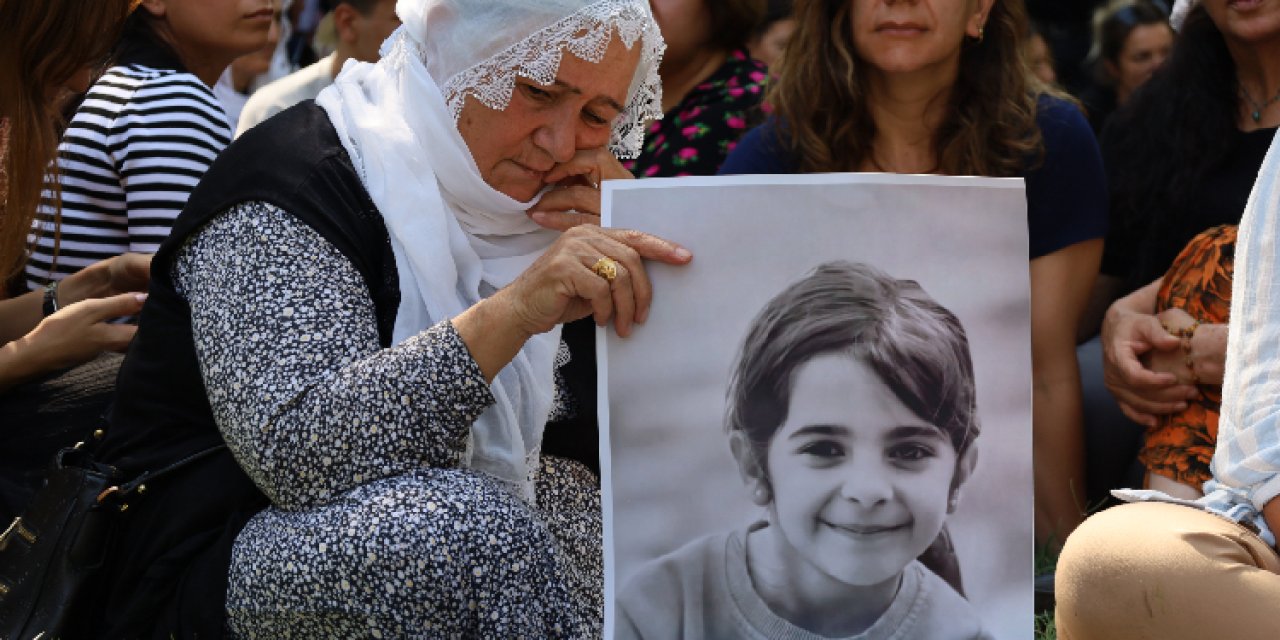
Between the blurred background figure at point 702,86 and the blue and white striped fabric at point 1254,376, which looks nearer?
the blue and white striped fabric at point 1254,376

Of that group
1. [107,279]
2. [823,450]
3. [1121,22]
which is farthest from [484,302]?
[1121,22]

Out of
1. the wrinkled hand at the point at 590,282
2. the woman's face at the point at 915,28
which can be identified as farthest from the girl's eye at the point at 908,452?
the woman's face at the point at 915,28

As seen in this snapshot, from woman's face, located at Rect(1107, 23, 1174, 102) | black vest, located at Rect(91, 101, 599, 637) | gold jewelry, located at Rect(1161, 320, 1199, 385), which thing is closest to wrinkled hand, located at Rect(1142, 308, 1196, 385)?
gold jewelry, located at Rect(1161, 320, 1199, 385)

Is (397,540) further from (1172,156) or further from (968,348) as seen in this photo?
(1172,156)

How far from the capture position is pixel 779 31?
5.04 metres

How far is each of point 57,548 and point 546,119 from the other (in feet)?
3.18

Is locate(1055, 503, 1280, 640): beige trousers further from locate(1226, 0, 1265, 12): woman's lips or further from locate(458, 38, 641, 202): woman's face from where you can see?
locate(1226, 0, 1265, 12): woman's lips

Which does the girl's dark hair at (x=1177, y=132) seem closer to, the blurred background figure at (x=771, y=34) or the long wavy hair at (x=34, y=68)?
the blurred background figure at (x=771, y=34)

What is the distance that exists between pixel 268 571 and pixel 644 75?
3.35 ft

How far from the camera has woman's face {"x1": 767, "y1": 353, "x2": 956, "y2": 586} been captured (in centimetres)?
202

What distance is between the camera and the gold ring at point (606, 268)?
2010mm

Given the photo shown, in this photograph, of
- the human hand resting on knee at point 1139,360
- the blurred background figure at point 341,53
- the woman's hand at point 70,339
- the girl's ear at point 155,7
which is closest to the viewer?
the woman's hand at point 70,339

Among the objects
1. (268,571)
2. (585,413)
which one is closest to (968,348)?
(585,413)

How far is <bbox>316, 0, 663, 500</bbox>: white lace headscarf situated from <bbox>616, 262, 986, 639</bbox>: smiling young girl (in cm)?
41
